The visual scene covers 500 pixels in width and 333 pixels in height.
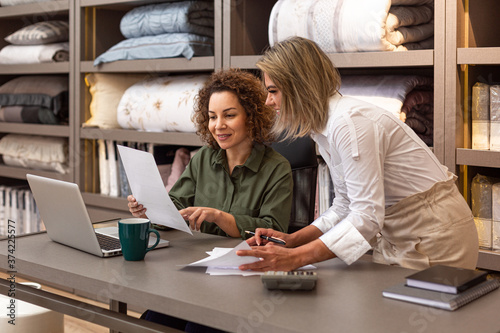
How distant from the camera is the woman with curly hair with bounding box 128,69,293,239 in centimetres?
186

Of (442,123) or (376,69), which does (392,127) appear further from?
(376,69)

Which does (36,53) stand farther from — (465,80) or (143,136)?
(465,80)

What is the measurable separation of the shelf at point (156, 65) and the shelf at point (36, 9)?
0.36m

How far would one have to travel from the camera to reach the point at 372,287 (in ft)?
3.94

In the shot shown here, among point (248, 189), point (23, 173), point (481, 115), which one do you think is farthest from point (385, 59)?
point (23, 173)

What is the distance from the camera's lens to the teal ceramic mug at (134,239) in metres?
1.39

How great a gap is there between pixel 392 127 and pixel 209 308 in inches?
28.0

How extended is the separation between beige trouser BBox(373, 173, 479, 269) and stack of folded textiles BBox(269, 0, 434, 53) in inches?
31.8

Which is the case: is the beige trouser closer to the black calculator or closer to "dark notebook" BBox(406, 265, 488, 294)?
"dark notebook" BBox(406, 265, 488, 294)

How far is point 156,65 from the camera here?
2.91m

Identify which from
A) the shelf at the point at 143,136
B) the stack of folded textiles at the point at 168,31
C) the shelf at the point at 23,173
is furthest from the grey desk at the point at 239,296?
the shelf at the point at 23,173

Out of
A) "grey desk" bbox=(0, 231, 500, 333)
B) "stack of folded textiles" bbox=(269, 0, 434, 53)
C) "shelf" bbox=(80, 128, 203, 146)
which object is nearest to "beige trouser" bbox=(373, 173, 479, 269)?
"grey desk" bbox=(0, 231, 500, 333)

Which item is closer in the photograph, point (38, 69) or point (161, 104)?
point (161, 104)

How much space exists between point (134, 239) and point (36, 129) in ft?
7.51
